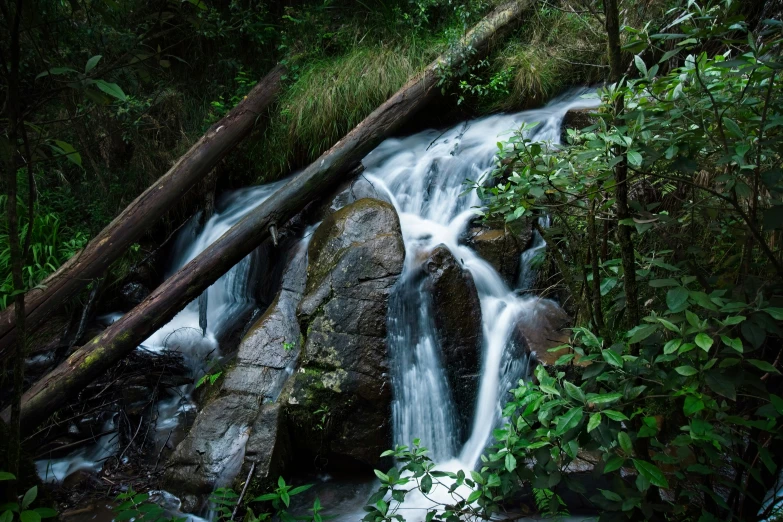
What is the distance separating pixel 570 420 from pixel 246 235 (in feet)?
12.3

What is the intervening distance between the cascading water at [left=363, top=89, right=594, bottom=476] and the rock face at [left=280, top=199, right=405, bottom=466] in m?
0.12

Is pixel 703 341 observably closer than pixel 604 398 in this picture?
Yes

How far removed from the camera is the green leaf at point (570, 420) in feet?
5.33

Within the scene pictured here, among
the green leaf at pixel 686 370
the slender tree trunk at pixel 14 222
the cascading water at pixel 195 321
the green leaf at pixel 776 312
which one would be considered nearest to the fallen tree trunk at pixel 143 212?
the cascading water at pixel 195 321

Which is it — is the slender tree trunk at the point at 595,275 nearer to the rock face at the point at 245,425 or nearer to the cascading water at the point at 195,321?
the rock face at the point at 245,425

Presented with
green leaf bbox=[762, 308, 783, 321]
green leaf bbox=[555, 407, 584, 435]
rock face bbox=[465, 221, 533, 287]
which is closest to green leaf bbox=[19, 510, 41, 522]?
green leaf bbox=[555, 407, 584, 435]

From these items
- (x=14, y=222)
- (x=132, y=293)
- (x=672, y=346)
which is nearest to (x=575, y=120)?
(x=672, y=346)

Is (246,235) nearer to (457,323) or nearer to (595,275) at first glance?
(457,323)

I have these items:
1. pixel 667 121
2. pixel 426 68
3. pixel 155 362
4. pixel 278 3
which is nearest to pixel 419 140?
pixel 426 68

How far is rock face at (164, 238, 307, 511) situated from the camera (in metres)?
3.37

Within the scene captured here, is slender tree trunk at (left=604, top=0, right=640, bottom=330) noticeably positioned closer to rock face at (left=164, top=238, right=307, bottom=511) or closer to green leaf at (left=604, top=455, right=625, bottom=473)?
green leaf at (left=604, top=455, right=625, bottom=473)

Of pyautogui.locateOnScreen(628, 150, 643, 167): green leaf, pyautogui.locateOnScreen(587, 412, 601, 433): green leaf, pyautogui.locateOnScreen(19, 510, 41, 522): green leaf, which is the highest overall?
pyautogui.locateOnScreen(628, 150, 643, 167): green leaf

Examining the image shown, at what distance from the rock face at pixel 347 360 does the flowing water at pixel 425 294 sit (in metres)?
0.12

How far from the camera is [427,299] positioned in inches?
→ 152
